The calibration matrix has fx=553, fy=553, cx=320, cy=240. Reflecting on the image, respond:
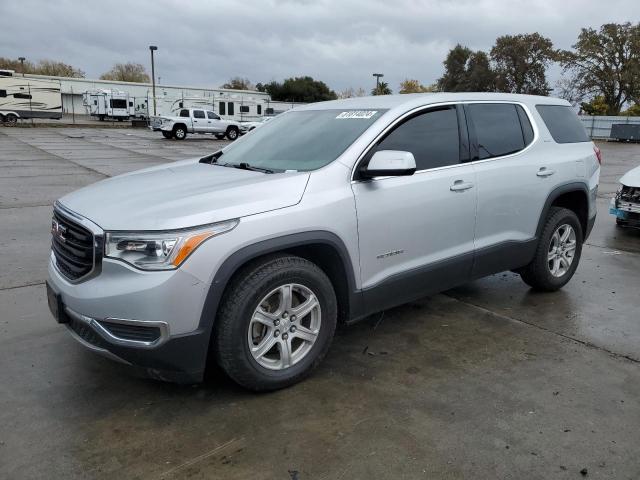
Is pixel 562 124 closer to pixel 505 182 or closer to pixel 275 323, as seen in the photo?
pixel 505 182

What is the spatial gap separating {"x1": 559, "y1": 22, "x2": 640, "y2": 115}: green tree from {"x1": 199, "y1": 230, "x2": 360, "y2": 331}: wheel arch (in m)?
57.4

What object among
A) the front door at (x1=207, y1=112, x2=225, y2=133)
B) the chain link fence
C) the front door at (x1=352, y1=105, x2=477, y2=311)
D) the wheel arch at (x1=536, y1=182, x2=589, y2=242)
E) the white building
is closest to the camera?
the front door at (x1=352, y1=105, x2=477, y2=311)

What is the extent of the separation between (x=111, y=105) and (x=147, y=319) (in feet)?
163


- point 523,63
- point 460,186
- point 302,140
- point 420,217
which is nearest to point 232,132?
point 302,140

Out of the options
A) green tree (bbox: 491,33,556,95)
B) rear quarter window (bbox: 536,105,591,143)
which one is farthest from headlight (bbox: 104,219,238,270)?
green tree (bbox: 491,33,556,95)

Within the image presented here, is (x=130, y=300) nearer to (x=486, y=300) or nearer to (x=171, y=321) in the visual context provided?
(x=171, y=321)

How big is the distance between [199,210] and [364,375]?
152 cm

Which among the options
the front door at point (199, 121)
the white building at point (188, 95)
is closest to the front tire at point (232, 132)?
the front door at point (199, 121)

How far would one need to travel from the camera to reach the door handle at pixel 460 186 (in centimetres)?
397

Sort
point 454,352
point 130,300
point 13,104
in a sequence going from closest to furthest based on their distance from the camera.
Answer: point 130,300, point 454,352, point 13,104

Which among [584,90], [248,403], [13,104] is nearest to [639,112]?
[584,90]

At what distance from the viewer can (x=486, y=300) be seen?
4.99m

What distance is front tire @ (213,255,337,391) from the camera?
118 inches

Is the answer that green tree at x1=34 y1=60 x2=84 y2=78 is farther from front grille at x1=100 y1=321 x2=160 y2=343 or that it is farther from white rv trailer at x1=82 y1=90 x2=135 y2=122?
front grille at x1=100 y1=321 x2=160 y2=343
